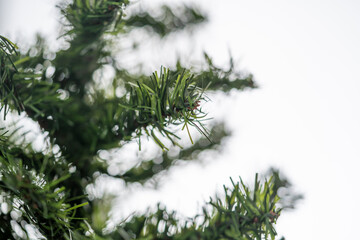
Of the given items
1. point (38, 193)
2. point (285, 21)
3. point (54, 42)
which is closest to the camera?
point (38, 193)

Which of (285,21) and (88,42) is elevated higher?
(285,21)

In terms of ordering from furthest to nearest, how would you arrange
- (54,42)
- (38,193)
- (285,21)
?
(285,21), (54,42), (38,193)

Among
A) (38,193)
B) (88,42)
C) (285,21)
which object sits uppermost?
(285,21)

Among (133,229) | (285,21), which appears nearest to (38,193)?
(133,229)

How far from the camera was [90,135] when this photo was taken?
202mm

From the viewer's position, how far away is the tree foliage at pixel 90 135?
0.47 ft

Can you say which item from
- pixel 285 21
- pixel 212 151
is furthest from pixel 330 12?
pixel 212 151

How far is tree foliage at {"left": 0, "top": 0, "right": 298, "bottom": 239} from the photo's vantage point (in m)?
0.14

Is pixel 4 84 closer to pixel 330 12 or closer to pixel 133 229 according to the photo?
pixel 133 229

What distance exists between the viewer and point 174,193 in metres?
0.32

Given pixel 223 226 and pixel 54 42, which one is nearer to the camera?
pixel 223 226

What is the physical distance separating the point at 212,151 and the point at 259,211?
0.18 meters

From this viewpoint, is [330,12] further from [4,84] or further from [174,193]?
[4,84]

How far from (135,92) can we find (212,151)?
0.54 feet
